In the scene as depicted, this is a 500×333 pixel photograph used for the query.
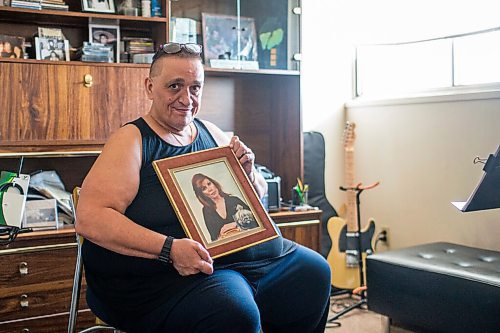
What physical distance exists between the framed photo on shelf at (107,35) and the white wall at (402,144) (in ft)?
4.09

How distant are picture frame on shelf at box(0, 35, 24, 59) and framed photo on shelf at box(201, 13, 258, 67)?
0.88m

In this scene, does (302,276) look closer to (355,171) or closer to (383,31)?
(355,171)

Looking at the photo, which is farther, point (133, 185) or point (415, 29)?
point (415, 29)

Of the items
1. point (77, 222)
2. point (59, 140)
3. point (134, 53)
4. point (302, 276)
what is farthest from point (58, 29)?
point (302, 276)

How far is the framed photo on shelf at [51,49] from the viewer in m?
2.95

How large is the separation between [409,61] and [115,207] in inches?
97.1

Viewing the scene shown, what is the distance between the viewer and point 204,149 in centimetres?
217

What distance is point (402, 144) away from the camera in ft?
12.2

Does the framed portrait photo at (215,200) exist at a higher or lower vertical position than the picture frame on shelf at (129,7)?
lower

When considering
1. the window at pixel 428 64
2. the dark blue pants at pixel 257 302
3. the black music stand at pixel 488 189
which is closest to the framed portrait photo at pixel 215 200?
the dark blue pants at pixel 257 302

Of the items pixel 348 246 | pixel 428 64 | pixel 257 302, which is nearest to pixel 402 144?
pixel 428 64

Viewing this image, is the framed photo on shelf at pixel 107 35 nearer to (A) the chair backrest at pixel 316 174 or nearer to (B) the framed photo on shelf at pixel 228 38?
(B) the framed photo on shelf at pixel 228 38

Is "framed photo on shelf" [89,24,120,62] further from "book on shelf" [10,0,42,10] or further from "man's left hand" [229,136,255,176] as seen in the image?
"man's left hand" [229,136,255,176]

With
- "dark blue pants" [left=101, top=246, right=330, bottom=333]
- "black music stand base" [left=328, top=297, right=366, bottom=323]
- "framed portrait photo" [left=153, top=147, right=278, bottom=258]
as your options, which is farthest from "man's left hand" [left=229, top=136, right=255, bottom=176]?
"black music stand base" [left=328, top=297, right=366, bottom=323]
